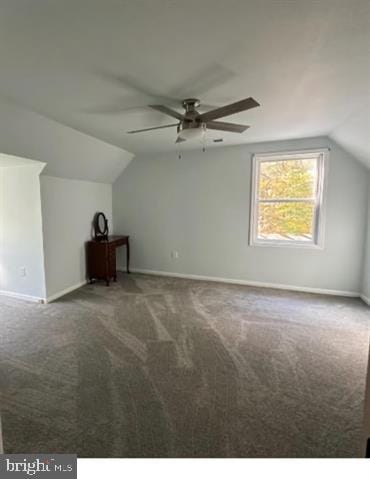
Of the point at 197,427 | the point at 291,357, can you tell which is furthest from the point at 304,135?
the point at 197,427

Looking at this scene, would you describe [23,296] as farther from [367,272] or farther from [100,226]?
[367,272]

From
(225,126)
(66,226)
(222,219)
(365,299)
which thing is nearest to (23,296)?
(66,226)

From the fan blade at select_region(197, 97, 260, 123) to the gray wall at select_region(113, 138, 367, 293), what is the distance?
2.06 m

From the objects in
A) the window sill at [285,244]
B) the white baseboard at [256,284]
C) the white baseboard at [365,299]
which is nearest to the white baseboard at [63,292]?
the white baseboard at [256,284]

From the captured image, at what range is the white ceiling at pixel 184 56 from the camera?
1.32 m

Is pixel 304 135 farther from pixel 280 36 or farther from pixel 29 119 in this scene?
pixel 29 119

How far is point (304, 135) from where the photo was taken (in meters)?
3.66

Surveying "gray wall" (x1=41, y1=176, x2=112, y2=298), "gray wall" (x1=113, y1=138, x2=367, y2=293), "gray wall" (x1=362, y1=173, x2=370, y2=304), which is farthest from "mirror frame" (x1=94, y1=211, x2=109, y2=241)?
"gray wall" (x1=362, y1=173, x2=370, y2=304)

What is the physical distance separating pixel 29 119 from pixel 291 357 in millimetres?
3567

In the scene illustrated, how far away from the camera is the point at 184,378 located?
2.03m

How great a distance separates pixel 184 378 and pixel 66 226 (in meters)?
2.99

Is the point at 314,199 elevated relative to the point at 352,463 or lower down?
elevated

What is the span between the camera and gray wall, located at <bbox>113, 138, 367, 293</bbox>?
3746mm

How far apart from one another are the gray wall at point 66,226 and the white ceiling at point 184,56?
4.18 ft
